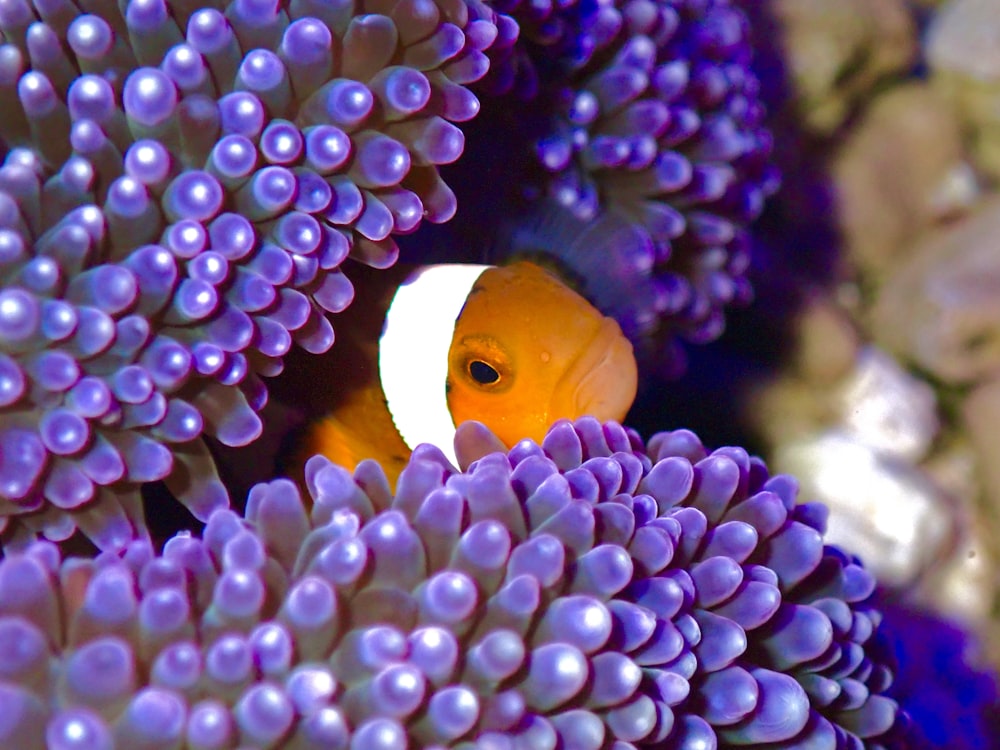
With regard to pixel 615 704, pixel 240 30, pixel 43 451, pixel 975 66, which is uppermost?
pixel 975 66

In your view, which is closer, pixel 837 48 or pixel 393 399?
pixel 393 399

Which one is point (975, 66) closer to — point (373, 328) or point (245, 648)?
point (373, 328)

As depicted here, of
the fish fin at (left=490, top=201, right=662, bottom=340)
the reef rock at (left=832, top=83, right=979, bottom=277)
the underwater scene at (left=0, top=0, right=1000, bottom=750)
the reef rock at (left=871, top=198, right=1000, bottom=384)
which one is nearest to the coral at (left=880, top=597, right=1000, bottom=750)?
the underwater scene at (left=0, top=0, right=1000, bottom=750)

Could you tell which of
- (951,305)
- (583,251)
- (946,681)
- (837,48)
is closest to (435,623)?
(583,251)

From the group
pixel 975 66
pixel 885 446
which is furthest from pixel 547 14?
pixel 975 66

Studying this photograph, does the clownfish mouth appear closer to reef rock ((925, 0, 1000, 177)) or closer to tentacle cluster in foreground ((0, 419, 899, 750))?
tentacle cluster in foreground ((0, 419, 899, 750))

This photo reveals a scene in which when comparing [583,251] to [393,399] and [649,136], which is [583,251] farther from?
[393,399]

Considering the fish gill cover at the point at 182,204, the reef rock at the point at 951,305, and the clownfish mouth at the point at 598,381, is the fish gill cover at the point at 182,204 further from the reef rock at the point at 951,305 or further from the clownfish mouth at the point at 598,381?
the reef rock at the point at 951,305

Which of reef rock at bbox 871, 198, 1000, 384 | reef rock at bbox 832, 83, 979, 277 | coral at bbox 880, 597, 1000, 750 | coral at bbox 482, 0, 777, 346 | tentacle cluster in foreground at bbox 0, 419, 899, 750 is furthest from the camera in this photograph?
reef rock at bbox 832, 83, 979, 277
